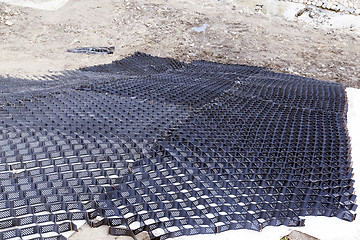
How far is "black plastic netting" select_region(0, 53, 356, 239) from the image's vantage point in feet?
19.3

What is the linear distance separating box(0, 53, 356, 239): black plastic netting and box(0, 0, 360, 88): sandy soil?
24.4ft

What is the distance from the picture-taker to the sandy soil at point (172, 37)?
741 inches

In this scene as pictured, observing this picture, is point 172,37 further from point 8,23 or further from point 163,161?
point 163,161

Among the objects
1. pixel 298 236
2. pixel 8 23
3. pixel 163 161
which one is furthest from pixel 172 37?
pixel 298 236

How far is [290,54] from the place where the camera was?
19.7 m

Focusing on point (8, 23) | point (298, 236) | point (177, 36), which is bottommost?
point (8, 23)

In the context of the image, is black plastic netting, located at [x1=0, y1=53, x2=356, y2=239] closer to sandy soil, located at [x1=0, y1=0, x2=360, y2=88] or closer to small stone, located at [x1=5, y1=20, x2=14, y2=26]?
sandy soil, located at [x1=0, y1=0, x2=360, y2=88]

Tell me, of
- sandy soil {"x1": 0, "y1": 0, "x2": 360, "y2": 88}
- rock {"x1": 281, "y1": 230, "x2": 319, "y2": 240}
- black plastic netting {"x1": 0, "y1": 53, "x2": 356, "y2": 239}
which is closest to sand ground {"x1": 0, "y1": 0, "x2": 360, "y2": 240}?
sandy soil {"x1": 0, "y1": 0, "x2": 360, "y2": 88}

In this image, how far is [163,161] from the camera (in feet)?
24.3

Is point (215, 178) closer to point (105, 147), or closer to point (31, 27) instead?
point (105, 147)

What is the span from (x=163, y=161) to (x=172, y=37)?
15849 mm

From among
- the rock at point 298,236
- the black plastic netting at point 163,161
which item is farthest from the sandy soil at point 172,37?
the rock at point 298,236

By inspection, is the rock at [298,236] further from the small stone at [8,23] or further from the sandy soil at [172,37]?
the small stone at [8,23]

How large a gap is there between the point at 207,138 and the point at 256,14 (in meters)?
18.3
